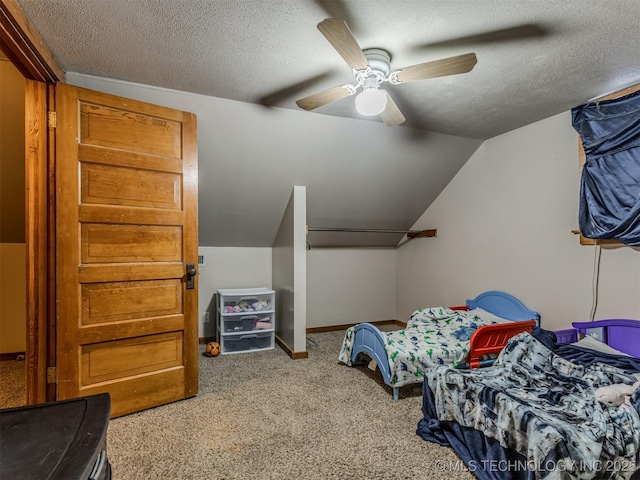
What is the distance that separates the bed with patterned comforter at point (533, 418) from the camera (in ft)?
4.84

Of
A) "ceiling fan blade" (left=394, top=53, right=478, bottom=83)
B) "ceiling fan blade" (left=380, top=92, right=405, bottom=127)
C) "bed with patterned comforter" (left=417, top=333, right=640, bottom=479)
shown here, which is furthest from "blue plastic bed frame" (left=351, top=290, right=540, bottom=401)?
"ceiling fan blade" (left=394, top=53, right=478, bottom=83)

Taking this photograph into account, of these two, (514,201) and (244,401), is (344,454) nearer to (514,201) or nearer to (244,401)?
(244,401)

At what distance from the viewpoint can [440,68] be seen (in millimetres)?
1802

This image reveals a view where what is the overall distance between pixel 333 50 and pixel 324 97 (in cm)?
27

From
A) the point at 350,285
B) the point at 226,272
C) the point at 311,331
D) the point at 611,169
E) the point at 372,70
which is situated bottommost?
the point at 311,331

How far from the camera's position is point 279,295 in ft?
13.6

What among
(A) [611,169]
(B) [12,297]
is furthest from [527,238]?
(B) [12,297]

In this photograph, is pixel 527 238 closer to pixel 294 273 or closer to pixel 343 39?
pixel 294 273

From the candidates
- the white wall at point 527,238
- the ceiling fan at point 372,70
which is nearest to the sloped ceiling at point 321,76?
the ceiling fan at point 372,70

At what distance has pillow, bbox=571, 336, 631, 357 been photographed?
7.81 ft

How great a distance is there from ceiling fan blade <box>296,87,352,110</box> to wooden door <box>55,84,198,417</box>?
940mm

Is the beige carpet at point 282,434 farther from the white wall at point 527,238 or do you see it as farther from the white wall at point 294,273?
the white wall at point 527,238

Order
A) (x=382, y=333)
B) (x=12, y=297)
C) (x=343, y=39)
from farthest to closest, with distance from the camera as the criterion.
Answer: (x=12, y=297) → (x=382, y=333) → (x=343, y=39)

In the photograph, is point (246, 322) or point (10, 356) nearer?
point (10, 356)
